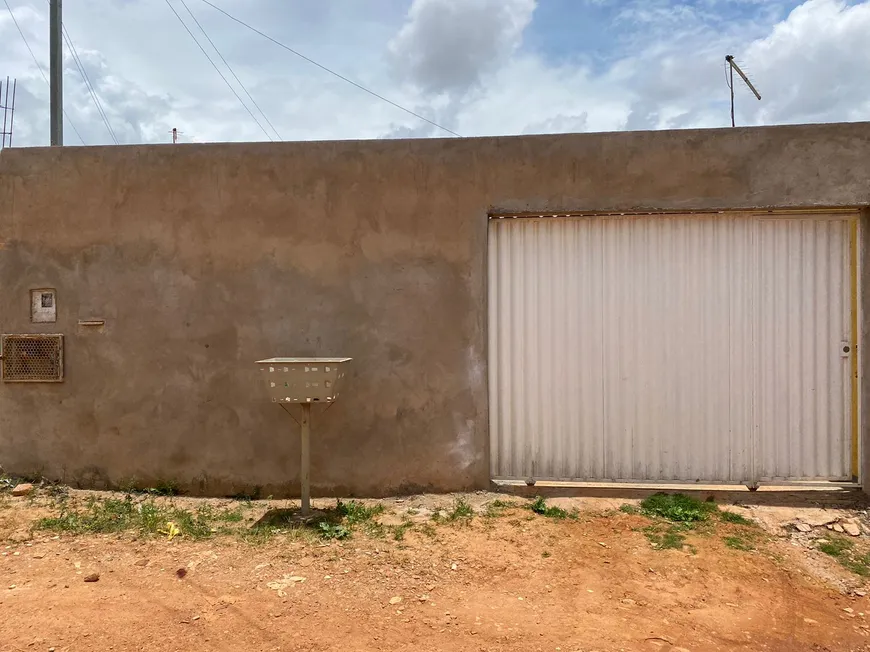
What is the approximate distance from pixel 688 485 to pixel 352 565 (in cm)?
288

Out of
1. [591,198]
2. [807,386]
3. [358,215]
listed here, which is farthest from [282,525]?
[807,386]

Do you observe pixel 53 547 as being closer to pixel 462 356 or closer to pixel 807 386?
pixel 462 356

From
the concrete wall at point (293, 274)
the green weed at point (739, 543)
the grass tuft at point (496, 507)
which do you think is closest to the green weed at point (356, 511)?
the concrete wall at point (293, 274)

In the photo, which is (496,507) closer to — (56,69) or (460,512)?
(460,512)

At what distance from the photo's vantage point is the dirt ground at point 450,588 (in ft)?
9.95

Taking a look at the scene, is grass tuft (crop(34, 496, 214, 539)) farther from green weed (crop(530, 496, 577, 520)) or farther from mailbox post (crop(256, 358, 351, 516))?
green weed (crop(530, 496, 577, 520))

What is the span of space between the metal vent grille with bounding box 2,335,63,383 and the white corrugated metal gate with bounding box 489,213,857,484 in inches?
154

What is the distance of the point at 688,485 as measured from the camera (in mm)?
4871

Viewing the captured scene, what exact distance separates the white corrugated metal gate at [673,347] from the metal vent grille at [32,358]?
391 centimetres

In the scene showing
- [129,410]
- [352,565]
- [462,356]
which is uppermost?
[462,356]

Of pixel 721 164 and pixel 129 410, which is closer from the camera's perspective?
pixel 721 164

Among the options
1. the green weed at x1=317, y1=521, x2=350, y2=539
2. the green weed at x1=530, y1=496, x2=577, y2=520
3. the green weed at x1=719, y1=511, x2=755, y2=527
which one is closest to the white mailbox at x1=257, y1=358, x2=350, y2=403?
the green weed at x1=317, y1=521, x2=350, y2=539

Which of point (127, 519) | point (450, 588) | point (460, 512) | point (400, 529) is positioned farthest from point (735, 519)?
point (127, 519)

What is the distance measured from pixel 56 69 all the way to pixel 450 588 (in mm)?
9345
